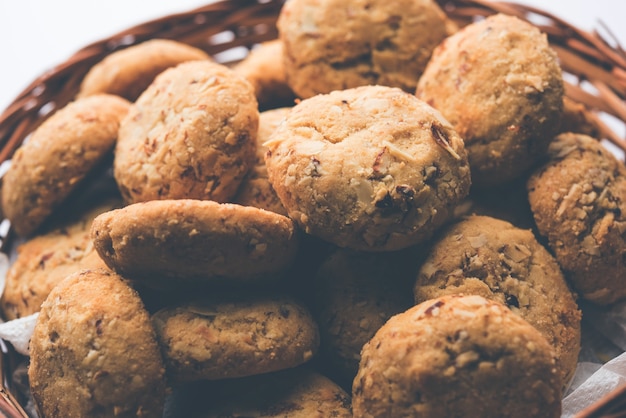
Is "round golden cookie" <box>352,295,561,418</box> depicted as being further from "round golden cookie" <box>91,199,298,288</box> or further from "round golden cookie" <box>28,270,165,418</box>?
"round golden cookie" <box>28,270,165,418</box>

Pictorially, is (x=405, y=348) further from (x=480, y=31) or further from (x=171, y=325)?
(x=480, y=31)

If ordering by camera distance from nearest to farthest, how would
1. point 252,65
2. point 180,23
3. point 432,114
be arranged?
point 432,114 → point 252,65 → point 180,23

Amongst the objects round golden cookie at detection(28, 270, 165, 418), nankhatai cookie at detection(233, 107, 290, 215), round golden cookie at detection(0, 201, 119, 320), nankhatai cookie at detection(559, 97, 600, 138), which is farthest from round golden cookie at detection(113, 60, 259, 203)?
nankhatai cookie at detection(559, 97, 600, 138)

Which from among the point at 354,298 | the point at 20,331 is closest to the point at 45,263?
the point at 20,331

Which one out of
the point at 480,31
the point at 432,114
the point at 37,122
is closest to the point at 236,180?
the point at 432,114

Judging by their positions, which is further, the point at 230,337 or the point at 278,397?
the point at 278,397

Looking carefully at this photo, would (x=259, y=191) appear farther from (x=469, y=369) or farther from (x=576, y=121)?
(x=576, y=121)

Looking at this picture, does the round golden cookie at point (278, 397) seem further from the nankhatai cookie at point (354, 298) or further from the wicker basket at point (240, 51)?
the wicker basket at point (240, 51)
